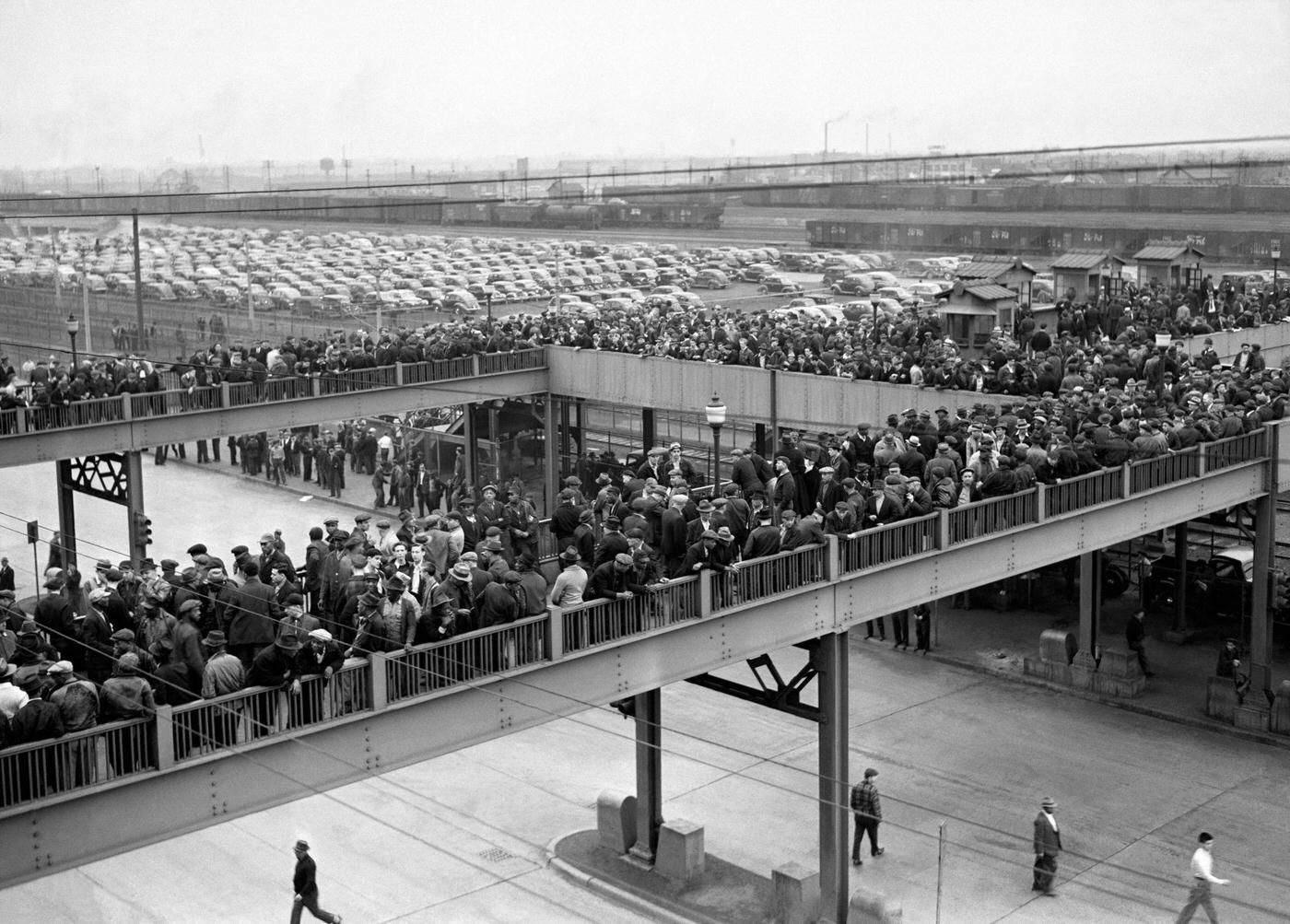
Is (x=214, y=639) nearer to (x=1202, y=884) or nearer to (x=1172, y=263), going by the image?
(x=1202, y=884)

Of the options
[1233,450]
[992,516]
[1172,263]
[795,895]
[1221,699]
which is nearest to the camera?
[795,895]

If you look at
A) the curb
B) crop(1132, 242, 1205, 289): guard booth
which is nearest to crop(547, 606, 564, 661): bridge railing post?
the curb

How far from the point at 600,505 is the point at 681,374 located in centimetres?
2206

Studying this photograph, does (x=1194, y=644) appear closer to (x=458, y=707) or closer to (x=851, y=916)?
(x=851, y=916)

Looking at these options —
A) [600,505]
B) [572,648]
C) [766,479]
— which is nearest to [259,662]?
[572,648]

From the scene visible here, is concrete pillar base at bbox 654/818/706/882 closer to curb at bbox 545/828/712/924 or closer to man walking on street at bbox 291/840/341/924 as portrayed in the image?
curb at bbox 545/828/712/924

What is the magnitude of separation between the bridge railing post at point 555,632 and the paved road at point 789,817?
0.56m

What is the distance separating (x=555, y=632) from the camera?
1738 centimetres

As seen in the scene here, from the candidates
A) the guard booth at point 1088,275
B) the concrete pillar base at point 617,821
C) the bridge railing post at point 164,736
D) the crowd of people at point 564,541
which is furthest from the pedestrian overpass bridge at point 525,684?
the guard booth at point 1088,275

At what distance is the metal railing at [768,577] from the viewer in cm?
1941

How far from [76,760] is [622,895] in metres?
9.96

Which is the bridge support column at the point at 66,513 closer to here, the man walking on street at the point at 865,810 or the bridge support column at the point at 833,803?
the man walking on street at the point at 865,810

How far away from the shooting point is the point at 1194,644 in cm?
3344

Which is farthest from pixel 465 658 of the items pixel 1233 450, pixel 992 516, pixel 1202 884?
pixel 1233 450
